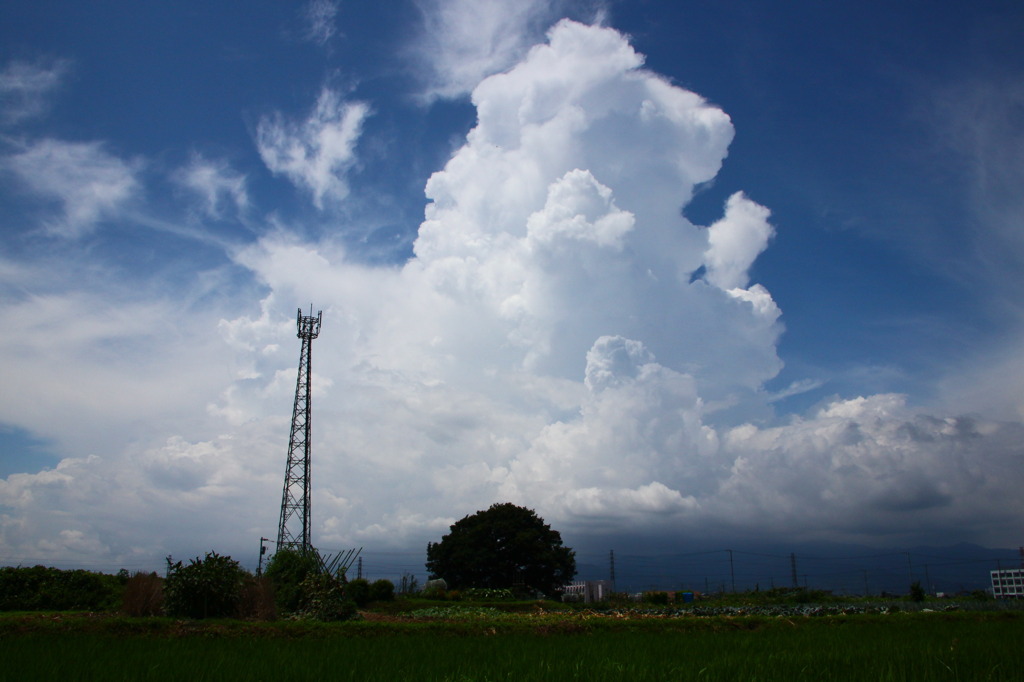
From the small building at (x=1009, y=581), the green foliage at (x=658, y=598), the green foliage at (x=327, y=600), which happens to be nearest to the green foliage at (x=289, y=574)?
the green foliage at (x=327, y=600)

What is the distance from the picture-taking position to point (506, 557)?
144ft

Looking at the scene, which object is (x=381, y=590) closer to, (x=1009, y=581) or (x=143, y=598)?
(x=143, y=598)

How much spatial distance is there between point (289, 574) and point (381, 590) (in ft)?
27.4

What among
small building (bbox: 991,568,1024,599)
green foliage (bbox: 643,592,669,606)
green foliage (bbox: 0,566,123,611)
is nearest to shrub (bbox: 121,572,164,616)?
green foliage (bbox: 0,566,123,611)

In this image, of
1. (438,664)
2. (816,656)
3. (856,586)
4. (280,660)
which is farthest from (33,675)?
(856,586)

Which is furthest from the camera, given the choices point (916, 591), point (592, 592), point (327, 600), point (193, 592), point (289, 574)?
point (592, 592)

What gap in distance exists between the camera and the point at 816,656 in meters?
7.24

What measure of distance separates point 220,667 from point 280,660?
0.82 meters

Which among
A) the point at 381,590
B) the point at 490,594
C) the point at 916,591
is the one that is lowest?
the point at 490,594

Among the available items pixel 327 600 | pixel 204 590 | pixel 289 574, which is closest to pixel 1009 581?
pixel 289 574

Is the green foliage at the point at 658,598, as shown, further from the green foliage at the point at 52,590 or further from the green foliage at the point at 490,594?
the green foliage at the point at 52,590

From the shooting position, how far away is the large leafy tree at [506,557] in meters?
43.2

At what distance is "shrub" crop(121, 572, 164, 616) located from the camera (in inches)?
648

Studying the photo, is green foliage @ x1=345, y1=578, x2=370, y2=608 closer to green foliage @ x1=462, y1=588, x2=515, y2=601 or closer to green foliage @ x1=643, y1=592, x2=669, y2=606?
green foliage @ x1=462, y1=588, x2=515, y2=601
